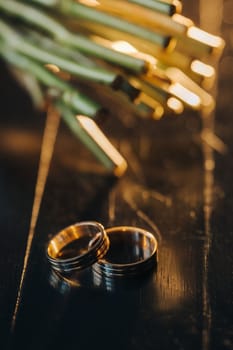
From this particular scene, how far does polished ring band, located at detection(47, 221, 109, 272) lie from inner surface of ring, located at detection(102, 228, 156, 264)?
0.04 feet

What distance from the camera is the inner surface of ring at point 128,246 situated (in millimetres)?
490

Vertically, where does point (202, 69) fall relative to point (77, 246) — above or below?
above

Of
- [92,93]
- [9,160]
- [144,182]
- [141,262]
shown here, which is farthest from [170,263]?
[92,93]

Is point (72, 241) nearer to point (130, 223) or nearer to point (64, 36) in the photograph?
point (130, 223)

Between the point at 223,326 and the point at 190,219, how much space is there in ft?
0.49

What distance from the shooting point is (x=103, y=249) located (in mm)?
481

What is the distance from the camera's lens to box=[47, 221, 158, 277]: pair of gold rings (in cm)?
47

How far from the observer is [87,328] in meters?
0.43

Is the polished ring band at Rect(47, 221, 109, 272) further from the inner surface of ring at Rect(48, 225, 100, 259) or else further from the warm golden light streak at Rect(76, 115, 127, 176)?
the warm golden light streak at Rect(76, 115, 127, 176)

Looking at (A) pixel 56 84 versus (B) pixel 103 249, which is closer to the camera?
(B) pixel 103 249

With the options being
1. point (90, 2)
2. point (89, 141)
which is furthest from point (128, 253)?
point (90, 2)

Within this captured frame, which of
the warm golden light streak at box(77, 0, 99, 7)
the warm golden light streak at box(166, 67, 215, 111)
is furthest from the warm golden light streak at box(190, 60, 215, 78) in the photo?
the warm golden light streak at box(77, 0, 99, 7)

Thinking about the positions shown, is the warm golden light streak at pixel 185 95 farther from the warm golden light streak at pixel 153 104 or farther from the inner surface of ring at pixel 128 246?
the inner surface of ring at pixel 128 246

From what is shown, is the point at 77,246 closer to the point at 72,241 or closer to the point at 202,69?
the point at 72,241
